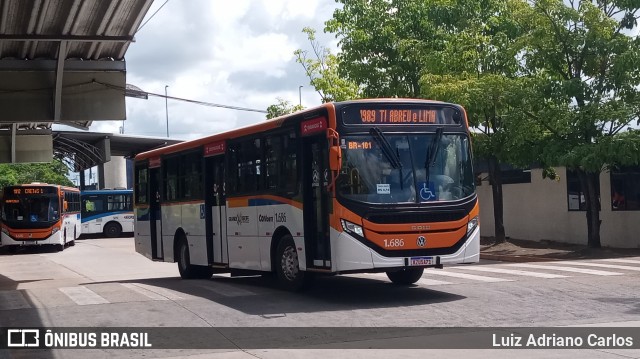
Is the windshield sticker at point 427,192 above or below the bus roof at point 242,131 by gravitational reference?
below

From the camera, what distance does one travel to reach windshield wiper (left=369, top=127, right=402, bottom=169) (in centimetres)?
1331

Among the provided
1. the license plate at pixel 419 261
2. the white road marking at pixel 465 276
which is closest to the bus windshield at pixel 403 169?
the license plate at pixel 419 261

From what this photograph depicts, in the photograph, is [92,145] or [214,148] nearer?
[214,148]

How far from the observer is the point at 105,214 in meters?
52.8

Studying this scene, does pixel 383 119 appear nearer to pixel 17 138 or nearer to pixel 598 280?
pixel 598 280

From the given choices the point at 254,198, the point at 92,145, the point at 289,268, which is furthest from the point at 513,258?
the point at 92,145

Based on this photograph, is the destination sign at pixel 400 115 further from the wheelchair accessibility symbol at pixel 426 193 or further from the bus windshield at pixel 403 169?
the wheelchair accessibility symbol at pixel 426 193

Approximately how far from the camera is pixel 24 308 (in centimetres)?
1380

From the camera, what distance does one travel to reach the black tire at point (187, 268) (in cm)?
1928

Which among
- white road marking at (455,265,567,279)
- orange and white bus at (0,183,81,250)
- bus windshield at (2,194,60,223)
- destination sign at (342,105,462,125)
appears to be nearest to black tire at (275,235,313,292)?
destination sign at (342,105,462,125)

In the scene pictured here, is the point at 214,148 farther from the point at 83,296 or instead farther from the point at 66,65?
the point at 66,65

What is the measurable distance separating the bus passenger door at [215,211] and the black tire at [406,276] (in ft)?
11.2

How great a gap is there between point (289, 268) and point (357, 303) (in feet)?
5.43

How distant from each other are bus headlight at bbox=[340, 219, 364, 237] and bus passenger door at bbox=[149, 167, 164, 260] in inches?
354
